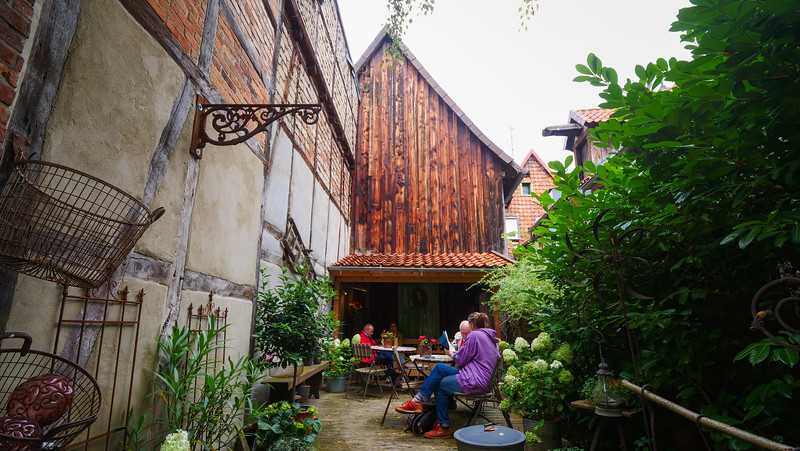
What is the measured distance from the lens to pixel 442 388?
468cm

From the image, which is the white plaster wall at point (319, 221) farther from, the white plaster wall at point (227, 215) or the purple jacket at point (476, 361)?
the purple jacket at point (476, 361)

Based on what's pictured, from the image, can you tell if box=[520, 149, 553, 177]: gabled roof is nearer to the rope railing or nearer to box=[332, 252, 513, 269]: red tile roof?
box=[332, 252, 513, 269]: red tile roof

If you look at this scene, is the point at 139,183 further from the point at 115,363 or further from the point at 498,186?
the point at 498,186

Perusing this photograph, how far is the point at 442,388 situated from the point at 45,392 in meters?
3.96

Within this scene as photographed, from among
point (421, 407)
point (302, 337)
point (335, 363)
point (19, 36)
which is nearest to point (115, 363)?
point (19, 36)

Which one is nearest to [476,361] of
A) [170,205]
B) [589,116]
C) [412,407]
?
[412,407]

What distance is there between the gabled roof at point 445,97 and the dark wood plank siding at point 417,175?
0.11 m

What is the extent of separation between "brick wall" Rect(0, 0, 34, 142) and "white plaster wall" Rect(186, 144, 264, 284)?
4.83 ft

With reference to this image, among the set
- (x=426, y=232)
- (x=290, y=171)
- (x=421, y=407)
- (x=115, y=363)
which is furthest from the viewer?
(x=426, y=232)

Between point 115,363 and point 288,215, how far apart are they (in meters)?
3.22

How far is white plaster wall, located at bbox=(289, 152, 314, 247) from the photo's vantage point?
5.49m

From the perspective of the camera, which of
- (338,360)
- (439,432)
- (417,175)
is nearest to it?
(439,432)

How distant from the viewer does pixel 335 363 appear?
276 inches

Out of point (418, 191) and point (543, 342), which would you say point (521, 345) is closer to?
point (543, 342)
